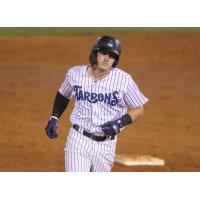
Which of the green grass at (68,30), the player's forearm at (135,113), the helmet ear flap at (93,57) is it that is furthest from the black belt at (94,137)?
the green grass at (68,30)

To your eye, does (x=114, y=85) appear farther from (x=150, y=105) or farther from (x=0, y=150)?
(x=150, y=105)

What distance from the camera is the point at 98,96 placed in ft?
19.4

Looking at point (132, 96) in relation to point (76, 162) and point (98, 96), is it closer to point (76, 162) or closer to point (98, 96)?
point (98, 96)

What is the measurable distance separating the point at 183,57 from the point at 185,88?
127 inches

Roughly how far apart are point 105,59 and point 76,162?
851 millimetres

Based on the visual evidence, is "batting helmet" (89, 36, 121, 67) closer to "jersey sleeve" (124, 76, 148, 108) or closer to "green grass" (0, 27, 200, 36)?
"jersey sleeve" (124, 76, 148, 108)

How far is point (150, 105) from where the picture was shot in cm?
1300

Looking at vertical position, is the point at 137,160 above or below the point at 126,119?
below

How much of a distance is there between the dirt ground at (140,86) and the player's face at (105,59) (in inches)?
139

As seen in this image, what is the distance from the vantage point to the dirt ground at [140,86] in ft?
32.4

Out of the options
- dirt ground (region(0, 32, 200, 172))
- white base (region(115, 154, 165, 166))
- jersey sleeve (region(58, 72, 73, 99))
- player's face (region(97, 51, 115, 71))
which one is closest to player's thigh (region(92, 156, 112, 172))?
jersey sleeve (region(58, 72, 73, 99))

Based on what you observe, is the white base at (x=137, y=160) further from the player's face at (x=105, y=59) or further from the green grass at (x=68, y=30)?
the green grass at (x=68, y=30)

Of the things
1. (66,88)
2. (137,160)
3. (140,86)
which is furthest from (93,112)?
(140,86)

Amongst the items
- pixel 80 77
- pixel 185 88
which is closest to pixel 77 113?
pixel 80 77
